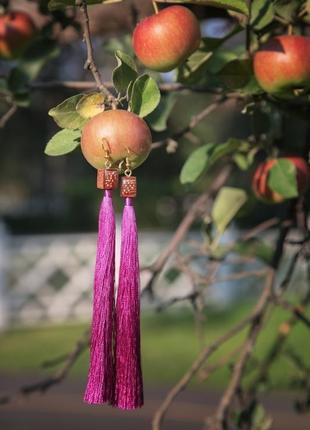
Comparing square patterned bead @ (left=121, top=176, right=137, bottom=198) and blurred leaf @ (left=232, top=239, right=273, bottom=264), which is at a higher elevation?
blurred leaf @ (left=232, top=239, right=273, bottom=264)

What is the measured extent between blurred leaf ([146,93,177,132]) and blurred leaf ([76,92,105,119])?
0.46 meters

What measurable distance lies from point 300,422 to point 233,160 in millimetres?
2781

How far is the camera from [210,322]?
242 inches

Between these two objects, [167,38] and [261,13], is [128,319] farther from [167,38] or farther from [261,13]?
[261,13]

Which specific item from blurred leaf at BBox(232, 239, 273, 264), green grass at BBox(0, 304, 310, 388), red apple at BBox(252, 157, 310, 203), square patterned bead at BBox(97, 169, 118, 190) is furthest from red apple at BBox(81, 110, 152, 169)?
green grass at BBox(0, 304, 310, 388)

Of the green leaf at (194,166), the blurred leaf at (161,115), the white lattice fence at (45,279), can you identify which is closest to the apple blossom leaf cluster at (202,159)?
the green leaf at (194,166)

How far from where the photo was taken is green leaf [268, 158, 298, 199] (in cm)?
111

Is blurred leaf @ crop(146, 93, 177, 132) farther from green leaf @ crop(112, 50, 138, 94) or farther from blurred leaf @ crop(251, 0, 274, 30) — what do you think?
green leaf @ crop(112, 50, 138, 94)

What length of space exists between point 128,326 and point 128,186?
152mm

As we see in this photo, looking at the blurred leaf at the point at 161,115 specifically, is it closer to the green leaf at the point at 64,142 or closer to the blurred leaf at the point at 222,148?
the blurred leaf at the point at 222,148

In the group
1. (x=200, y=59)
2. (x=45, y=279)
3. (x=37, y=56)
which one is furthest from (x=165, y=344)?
(x=200, y=59)

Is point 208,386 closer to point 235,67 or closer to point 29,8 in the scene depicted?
point 29,8

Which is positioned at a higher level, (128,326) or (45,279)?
(45,279)

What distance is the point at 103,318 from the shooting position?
806mm
